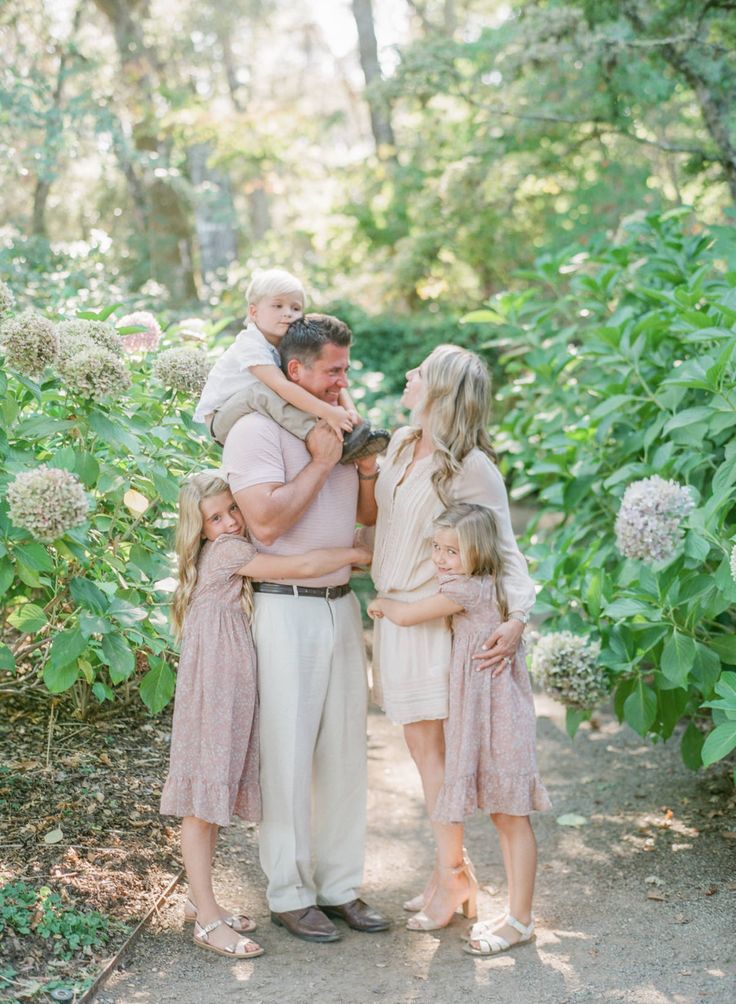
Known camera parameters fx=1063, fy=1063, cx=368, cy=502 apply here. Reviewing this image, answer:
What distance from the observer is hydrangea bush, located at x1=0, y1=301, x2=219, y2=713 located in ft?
9.89

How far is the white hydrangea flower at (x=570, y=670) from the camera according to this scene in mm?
3809

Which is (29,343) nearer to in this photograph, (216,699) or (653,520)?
(216,699)

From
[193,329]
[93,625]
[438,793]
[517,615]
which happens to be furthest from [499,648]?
[193,329]

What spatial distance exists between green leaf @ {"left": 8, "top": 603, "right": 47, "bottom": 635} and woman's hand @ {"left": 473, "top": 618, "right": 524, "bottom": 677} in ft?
4.59

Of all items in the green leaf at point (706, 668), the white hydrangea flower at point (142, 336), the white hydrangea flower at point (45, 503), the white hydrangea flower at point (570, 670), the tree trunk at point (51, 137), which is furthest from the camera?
the tree trunk at point (51, 137)

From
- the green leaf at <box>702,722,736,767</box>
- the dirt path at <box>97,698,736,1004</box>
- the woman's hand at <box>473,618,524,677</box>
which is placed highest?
the woman's hand at <box>473,618,524,677</box>

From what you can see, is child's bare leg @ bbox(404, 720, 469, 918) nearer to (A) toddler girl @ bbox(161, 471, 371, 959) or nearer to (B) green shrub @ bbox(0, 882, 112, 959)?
(A) toddler girl @ bbox(161, 471, 371, 959)

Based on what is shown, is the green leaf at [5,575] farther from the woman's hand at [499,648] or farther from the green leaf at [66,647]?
the woman's hand at [499,648]

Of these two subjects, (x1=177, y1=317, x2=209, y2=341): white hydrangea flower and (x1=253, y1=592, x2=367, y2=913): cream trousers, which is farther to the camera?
(x1=177, y1=317, x2=209, y2=341): white hydrangea flower

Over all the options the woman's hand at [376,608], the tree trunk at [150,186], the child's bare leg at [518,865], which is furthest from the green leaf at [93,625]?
the tree trunk at [150,186]

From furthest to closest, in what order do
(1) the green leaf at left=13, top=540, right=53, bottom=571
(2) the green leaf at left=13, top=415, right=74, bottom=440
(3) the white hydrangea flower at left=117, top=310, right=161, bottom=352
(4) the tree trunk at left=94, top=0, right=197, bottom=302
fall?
(4) the tree trunk at left=94, top=0, right=197, bottom=302, (3) the white hydrangea flower at left=117, top=310, right=161, bottom=352, (2) the green leaf at left=13, top=415, right=74, bottom=440, (1) the green leaf at left=13, top=540, right=53, bottom=571

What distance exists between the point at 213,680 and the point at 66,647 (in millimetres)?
453

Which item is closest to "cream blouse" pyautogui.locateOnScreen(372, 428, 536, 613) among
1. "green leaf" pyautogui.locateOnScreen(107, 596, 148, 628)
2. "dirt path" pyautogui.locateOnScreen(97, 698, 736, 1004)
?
"green leaf" pyautogui.locateOnScreen(107, 596, 148, 628)

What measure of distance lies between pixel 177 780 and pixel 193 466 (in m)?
1.12
